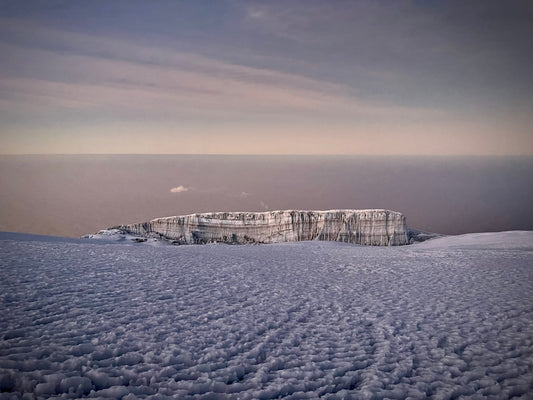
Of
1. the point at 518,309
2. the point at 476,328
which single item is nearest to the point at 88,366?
the point at 476,328

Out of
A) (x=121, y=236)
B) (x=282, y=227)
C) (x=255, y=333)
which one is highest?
(x=255, y=333)

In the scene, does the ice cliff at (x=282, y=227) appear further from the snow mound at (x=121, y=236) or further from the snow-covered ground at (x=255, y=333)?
the snow-covered ground at (x=255, y=333)

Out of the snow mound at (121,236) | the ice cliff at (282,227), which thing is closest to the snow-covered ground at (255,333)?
the snow mound at (121,236)

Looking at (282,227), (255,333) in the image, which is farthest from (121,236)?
(255,333)

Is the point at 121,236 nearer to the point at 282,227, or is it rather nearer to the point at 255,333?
the point at 282,227

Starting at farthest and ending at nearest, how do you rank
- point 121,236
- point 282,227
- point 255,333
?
1. point 282,227
2. point 121,236
3. point 255,333

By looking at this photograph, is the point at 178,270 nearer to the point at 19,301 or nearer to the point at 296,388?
the point at 19,301

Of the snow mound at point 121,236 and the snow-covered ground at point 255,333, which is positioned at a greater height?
the snow-covered ground at point 255,333
